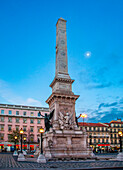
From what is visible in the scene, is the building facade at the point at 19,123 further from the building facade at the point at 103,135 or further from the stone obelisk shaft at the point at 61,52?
the stone obelisk shaft at the point at 61,52

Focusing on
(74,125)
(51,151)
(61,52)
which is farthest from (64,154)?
(61,52)

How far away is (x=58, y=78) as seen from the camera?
32.1 metres

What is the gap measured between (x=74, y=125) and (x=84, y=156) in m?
4.81

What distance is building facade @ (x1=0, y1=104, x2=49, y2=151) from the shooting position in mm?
66875

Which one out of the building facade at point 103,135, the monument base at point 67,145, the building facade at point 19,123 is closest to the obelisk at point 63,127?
the monument base at point 67,145

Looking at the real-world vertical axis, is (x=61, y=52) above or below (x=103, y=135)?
above


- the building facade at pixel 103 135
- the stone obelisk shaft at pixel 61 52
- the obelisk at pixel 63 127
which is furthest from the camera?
the building facade at pixel 103 135

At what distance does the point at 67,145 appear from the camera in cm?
2723

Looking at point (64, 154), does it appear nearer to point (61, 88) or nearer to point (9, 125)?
point (61, 88)

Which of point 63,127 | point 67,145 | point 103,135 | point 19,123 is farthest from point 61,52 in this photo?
point 103,135

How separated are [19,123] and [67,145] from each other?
4644 cm

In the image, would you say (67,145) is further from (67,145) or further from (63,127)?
(63,127)

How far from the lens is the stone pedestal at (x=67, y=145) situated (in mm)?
25777

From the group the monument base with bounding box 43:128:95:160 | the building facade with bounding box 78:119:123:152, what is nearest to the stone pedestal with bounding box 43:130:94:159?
the monument base with bounding box 43:128:95:160
